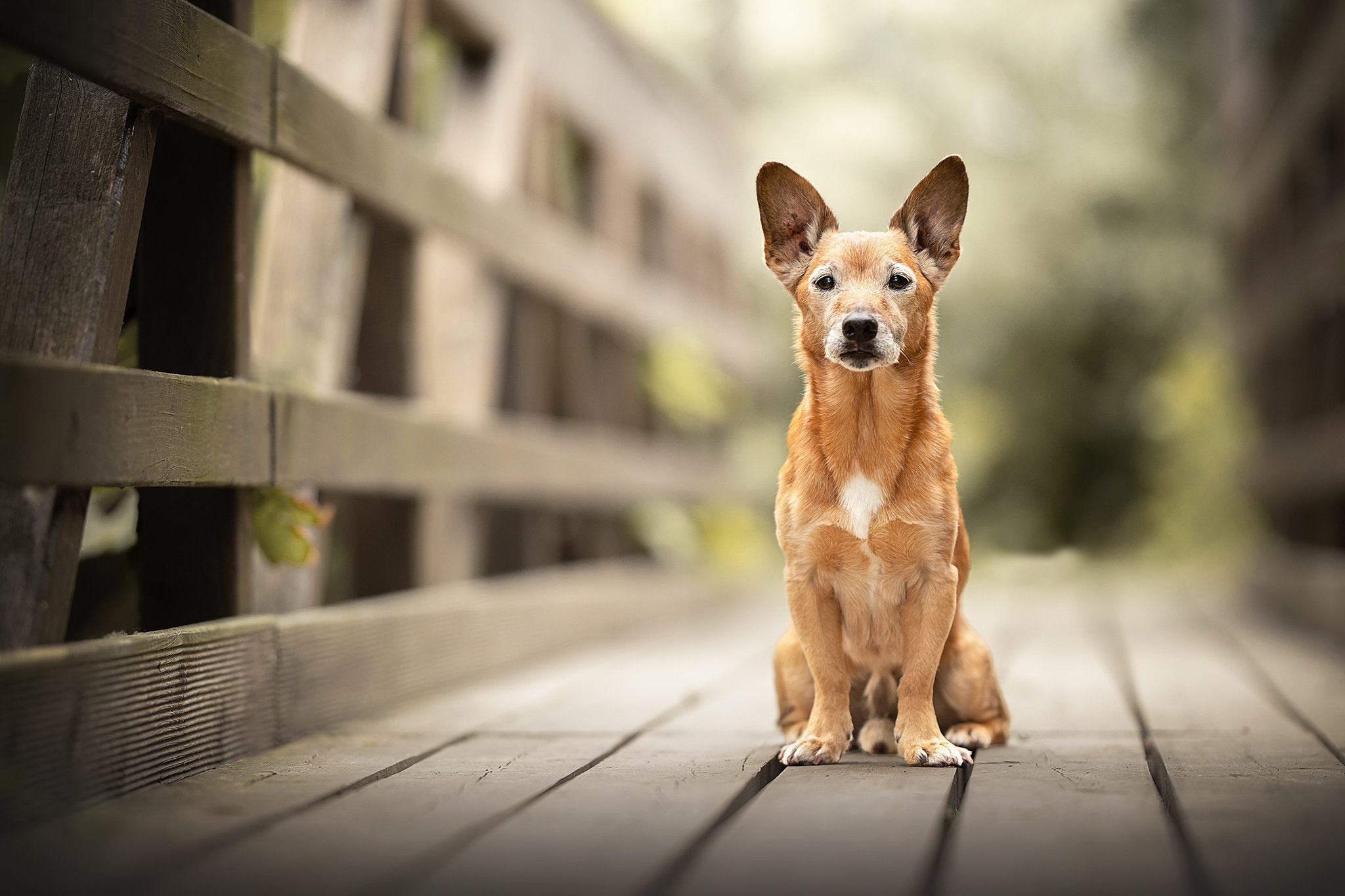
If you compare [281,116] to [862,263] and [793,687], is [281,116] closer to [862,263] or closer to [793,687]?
[862,263]

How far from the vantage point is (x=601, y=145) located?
651cm

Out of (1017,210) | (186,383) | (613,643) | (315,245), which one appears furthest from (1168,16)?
(186,383)

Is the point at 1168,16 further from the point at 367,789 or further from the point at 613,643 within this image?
the point at 367,789

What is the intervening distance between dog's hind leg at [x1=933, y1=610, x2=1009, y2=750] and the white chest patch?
0.43m

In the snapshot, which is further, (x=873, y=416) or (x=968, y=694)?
(x=968, y=694)

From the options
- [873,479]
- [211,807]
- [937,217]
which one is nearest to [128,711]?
[211,807]

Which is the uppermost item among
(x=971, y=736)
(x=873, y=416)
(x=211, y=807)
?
(x=873, y=416)

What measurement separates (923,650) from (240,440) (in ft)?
5.15

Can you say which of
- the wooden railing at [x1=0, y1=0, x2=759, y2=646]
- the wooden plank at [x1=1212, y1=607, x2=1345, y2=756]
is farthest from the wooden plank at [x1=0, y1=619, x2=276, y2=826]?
the wooden plank at [x1=1212, y1=607, x2=1345, y2=756]

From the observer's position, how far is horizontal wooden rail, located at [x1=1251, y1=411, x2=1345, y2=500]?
6148 mm

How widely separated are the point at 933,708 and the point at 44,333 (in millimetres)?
1998

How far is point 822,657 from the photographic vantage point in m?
2.89

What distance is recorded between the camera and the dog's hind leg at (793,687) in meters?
3.06

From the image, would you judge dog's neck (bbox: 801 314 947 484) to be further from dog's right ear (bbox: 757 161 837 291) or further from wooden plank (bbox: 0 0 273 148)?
wooden plank (bbox: 0 0 273 148)
